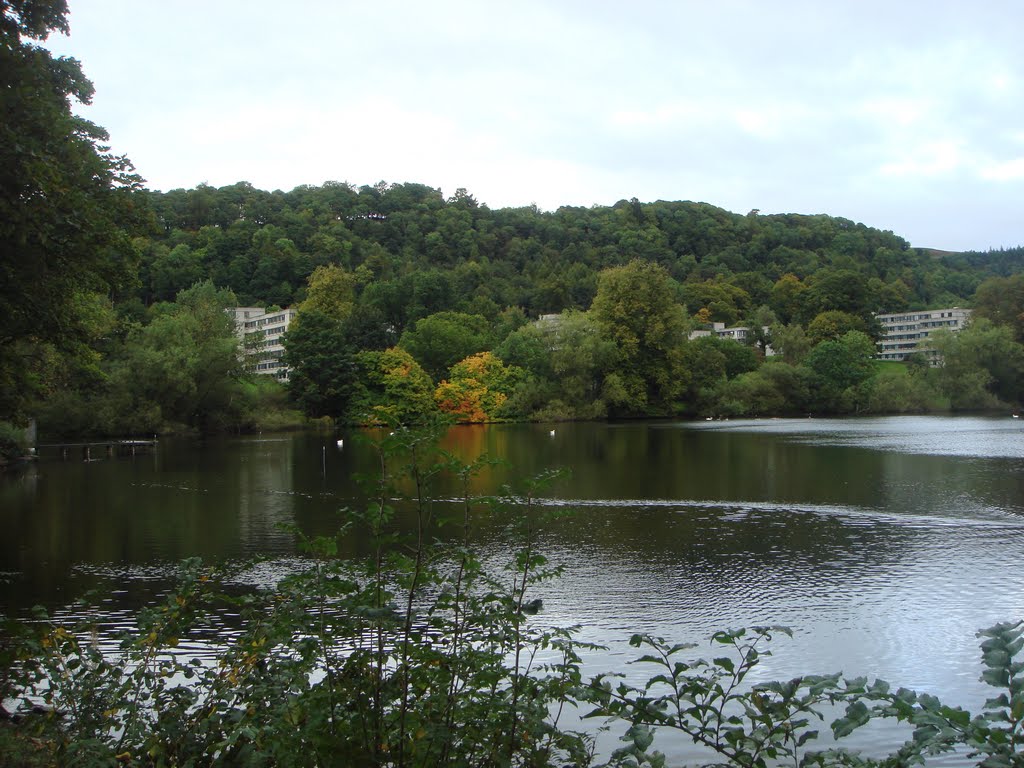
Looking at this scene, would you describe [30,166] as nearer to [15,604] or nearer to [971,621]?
[15,604]

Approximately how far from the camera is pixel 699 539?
1767 cm

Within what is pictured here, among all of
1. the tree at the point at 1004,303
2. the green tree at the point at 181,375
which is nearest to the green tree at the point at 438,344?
the green tree at the point at 181,375

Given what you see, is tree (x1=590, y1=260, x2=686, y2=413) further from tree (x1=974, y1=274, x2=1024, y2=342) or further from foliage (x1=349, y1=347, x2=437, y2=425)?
tree (x1=974, y1=274, x2=1024, y2=342)

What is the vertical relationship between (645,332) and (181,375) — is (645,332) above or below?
above

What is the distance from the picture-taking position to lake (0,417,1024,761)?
11.0 metres

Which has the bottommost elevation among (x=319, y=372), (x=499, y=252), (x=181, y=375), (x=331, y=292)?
(x=181, y=375)

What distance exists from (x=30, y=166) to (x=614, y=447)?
119ft

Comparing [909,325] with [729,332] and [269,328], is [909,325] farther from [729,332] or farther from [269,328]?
[269,328]

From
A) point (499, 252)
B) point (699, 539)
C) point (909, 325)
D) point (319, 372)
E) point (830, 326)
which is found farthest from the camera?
point (499, 252)

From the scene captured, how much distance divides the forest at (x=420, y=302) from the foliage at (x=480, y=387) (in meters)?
0.21

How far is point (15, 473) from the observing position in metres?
33.8

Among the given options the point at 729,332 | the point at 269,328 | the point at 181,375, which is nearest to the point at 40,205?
the point at 181,375

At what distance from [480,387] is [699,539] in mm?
60708

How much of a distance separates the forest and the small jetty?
11.8ft
